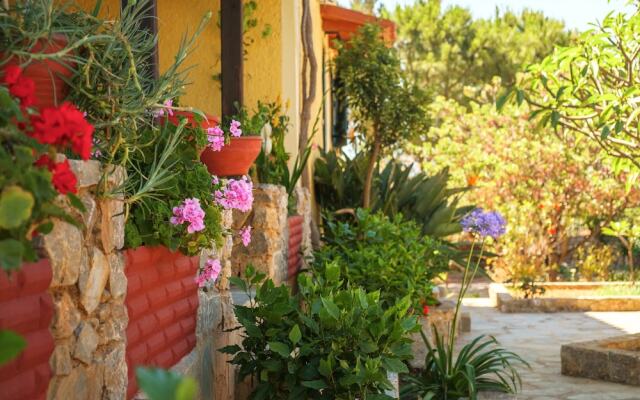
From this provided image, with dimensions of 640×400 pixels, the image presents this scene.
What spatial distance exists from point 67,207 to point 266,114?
4.41 metres

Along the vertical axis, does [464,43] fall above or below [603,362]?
above

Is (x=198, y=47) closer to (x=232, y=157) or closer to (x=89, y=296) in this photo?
(x=232, y=157)

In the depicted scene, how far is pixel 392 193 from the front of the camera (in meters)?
10.0

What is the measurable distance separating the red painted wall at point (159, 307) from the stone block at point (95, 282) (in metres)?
0.26

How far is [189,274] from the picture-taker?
383 cm

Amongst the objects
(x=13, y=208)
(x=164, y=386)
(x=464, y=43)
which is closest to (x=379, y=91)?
(x=13, y=208)

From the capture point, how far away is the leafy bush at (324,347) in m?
3.55

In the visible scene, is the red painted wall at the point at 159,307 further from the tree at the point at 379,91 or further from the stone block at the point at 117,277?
the tree at the point at 379,91

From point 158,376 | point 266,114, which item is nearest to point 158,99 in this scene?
point 158,376

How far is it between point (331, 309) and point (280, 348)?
247 millimetres

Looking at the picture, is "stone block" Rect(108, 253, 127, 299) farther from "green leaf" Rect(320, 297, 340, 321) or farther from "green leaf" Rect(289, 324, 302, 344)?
"green leaf" Rect(320, 297, 340, 321)

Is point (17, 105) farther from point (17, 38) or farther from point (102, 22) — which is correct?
point (102, 22)

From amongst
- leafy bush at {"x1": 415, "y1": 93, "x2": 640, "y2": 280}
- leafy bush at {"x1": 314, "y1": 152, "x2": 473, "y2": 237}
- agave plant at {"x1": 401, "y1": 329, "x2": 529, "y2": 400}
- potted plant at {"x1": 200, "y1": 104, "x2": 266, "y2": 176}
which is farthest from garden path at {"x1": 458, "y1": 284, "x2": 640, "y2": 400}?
potted plant at {"x1": 200, "y1": 104, "x2": 266, "y2": 176}

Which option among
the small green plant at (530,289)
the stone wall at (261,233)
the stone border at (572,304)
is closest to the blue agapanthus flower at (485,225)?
the stone wall at (261,233)
